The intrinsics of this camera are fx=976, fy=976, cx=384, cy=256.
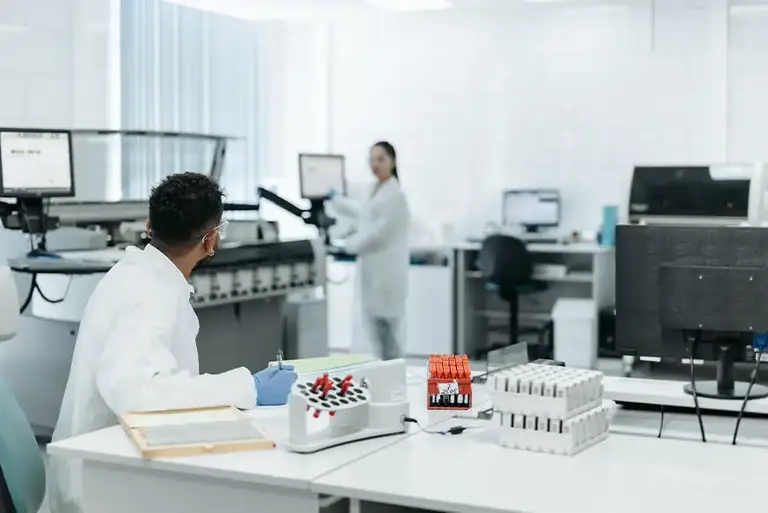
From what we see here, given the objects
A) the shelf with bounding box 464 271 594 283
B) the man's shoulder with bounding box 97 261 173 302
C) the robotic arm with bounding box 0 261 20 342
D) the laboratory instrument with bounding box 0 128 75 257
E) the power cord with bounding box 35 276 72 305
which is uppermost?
the laboratory instrument with bounding box 0 128 75 257

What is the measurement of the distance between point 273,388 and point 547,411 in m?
→ 0.66

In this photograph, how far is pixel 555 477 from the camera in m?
1.74

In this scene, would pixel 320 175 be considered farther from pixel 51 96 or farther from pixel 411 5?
pixel 51 96

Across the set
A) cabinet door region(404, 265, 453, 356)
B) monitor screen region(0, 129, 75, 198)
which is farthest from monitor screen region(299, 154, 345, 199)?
monitor screen region(0, 129, 75, 198)

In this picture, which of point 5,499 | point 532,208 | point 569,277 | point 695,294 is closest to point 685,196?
point 569,277

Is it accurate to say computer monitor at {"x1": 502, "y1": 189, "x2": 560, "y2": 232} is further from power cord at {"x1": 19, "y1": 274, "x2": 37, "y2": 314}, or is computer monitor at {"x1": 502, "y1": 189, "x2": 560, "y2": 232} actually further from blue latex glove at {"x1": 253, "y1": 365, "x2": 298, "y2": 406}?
blue latex glove at {"x1": 253, "y1": 365, "x2": 298, "y2": 406}

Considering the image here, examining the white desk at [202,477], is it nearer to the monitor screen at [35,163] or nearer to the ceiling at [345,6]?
the monitor screen at [35,163]

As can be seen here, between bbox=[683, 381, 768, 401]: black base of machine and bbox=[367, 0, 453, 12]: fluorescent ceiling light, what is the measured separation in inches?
190

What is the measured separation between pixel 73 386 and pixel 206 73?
14.2 ft

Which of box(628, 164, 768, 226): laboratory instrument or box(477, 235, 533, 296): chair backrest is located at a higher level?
box(628, 164, 768, 226): laboratory instrument

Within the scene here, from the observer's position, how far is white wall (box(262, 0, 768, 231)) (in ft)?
20.6

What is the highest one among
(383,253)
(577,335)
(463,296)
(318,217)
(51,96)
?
(51,96)

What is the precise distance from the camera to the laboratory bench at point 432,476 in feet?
5.32

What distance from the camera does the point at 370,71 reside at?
23.6 ft
